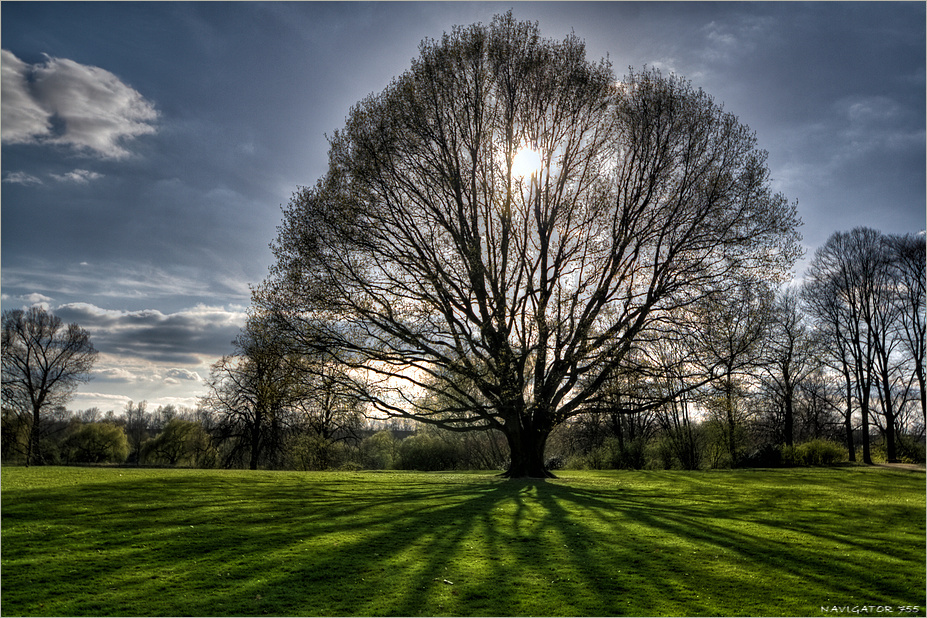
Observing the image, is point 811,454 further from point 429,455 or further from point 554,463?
point 429,455

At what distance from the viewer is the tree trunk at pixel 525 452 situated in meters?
18.1

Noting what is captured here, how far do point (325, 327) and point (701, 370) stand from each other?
A: 12.7 m

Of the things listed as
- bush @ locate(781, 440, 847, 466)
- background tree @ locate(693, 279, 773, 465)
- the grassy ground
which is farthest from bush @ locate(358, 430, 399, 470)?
the grassy ground

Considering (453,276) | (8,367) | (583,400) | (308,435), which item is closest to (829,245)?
(583,400)

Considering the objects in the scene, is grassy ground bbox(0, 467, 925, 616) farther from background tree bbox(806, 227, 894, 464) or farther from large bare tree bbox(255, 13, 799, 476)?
background tree bbox(806, 227, 894, 464)

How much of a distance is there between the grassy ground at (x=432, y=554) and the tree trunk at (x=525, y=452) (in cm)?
621

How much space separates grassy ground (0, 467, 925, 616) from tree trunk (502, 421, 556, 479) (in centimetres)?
621

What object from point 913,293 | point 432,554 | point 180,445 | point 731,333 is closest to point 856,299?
point 913,293

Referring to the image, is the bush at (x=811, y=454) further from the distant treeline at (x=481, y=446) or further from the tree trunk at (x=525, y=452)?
the tree trunk at (x=525, y=452)

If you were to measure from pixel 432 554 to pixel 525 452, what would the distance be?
12.0 m

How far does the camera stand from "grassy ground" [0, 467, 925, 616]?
506cm

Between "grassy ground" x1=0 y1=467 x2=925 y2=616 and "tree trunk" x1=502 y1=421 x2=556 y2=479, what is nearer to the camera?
"grassy ground" x1=0 y1=467 x2=925 y2=616

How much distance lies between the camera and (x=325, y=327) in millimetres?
16594

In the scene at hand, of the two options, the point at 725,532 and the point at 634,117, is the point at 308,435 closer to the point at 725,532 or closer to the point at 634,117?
the point at 634,117
